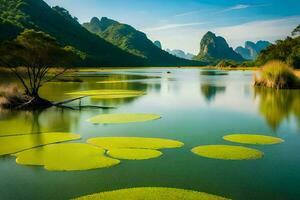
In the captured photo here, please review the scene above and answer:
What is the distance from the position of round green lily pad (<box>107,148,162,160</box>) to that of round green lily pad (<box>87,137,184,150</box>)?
0.58 meters

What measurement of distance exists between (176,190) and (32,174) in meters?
4.51

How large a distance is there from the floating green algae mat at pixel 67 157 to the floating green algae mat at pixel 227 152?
3.32 metres

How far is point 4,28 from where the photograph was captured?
354 feet

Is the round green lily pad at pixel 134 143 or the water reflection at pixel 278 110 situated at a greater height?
the water reflection at pixel 278 110

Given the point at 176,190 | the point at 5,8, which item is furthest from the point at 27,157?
the point at 5,8

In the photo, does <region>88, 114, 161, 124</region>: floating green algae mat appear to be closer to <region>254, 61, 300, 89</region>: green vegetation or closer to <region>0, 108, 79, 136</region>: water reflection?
<region>0, 108, 79, 136</region>: water reflection

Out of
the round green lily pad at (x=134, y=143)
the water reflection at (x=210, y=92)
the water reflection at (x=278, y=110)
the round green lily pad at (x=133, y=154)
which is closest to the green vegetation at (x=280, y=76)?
the water reflection at (x=210, y=92)

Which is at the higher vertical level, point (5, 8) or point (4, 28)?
point (5, 8)

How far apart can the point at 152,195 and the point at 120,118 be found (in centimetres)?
1302

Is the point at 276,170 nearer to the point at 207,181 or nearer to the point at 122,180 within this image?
the point at 207,181

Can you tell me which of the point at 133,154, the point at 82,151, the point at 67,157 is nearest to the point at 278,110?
the point at 133,154

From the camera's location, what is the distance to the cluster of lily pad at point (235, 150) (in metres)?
13.4

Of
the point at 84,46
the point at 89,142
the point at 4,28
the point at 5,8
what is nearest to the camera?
the point at 89,142

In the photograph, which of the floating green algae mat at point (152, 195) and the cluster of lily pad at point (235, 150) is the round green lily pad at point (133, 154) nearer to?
the cluster of lily pad at point (235, 150)
